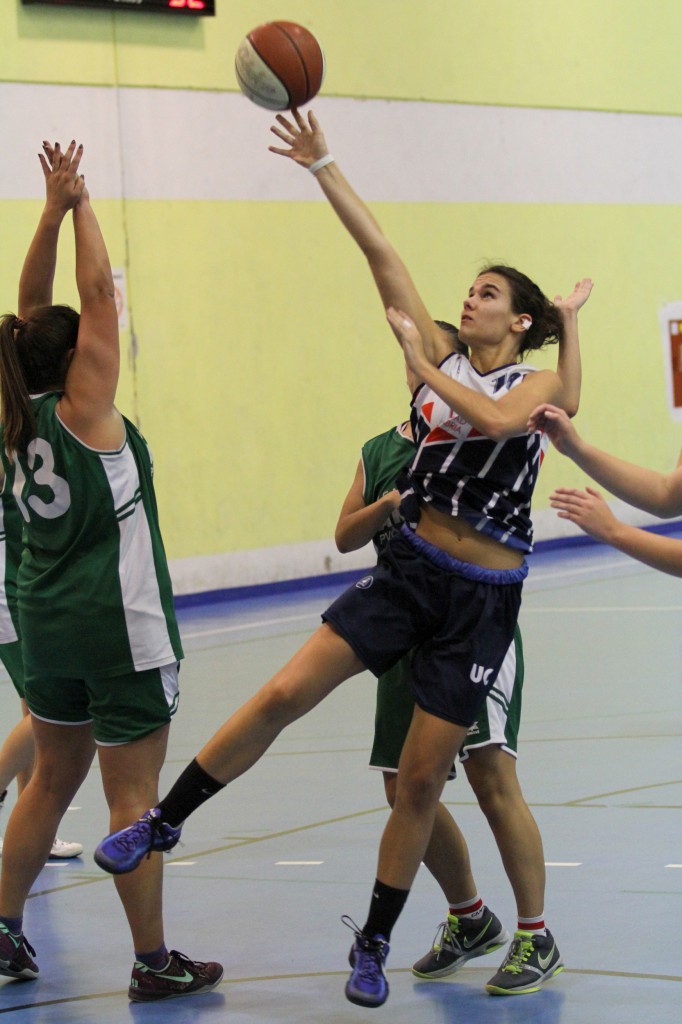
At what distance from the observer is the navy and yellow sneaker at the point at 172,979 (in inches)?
160

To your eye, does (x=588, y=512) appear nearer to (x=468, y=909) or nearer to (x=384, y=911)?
(x=384, y=911)

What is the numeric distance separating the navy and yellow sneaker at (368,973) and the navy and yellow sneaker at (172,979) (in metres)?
0.55

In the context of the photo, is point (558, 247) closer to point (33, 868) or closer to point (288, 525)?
point (288, 525)

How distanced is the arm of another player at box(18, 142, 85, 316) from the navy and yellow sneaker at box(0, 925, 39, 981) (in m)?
1.70

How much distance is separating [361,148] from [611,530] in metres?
9.66

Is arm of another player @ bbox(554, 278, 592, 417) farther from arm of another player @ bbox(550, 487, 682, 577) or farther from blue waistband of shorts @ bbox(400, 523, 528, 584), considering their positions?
blue waistband of shorts @ bbox(400, 523, 528, 584)

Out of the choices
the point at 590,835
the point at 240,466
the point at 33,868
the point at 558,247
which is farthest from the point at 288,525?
the point at 33,868

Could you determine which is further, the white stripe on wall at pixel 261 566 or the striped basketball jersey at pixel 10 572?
the white stripe on wall at pixel 261 566

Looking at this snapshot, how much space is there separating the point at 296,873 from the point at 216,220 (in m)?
7.78

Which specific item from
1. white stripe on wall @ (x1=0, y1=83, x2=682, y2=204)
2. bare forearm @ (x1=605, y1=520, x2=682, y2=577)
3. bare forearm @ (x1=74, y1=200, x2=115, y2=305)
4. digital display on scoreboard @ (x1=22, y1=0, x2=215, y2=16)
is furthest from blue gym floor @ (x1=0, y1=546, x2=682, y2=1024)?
digital display on scoreboard @ (x1=22, y1=0, x2=215, y2=16)

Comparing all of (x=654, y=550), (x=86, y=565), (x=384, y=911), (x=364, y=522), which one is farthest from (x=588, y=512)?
(x=86, y=565)

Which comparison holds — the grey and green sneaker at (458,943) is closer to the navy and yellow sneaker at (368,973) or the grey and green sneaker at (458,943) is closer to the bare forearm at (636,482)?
the navy and yellow sneaker at (368,973)

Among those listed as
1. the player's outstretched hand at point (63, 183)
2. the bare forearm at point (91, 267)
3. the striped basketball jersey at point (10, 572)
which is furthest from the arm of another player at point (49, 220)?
the striped basketball jersey at point (10, 572)

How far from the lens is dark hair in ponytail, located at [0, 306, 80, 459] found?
4.00 metres
